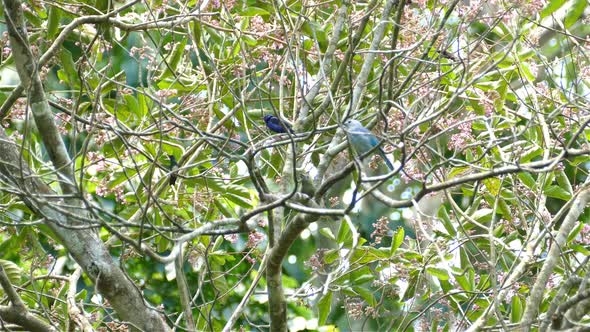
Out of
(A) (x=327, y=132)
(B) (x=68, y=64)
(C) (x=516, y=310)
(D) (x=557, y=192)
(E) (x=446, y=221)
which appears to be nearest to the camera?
(C) (x=516, y=310)

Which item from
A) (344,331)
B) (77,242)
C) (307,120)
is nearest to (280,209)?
(307,120)

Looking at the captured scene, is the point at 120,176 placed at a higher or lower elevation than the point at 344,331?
higher

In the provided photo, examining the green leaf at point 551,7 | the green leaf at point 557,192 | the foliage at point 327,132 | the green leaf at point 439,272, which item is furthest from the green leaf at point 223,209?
the green leaf at point 551,7

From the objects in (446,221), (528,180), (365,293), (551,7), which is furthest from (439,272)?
(551,7)

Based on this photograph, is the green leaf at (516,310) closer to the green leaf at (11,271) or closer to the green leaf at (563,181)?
the green leaf at (563,181)

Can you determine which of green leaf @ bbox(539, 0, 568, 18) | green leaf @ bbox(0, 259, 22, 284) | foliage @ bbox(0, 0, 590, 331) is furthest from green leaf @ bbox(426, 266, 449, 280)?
green leaf @ bbox(0, 259, 22, 284)

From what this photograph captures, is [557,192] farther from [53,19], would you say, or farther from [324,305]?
[53,19]

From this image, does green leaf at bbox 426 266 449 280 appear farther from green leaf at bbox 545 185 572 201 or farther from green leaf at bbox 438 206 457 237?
green leaf at bbox 545 185 572 201

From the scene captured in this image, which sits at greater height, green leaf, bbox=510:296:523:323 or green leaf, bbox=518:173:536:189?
green leaf, bbox=518:173:536:189

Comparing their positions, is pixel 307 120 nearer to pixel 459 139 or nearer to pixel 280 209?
pixel 280 209

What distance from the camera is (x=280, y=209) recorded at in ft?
13.2

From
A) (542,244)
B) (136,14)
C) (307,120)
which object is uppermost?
(136,14)

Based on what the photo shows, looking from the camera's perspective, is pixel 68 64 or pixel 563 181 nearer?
pixel 68 64

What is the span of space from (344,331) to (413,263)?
119 inches
